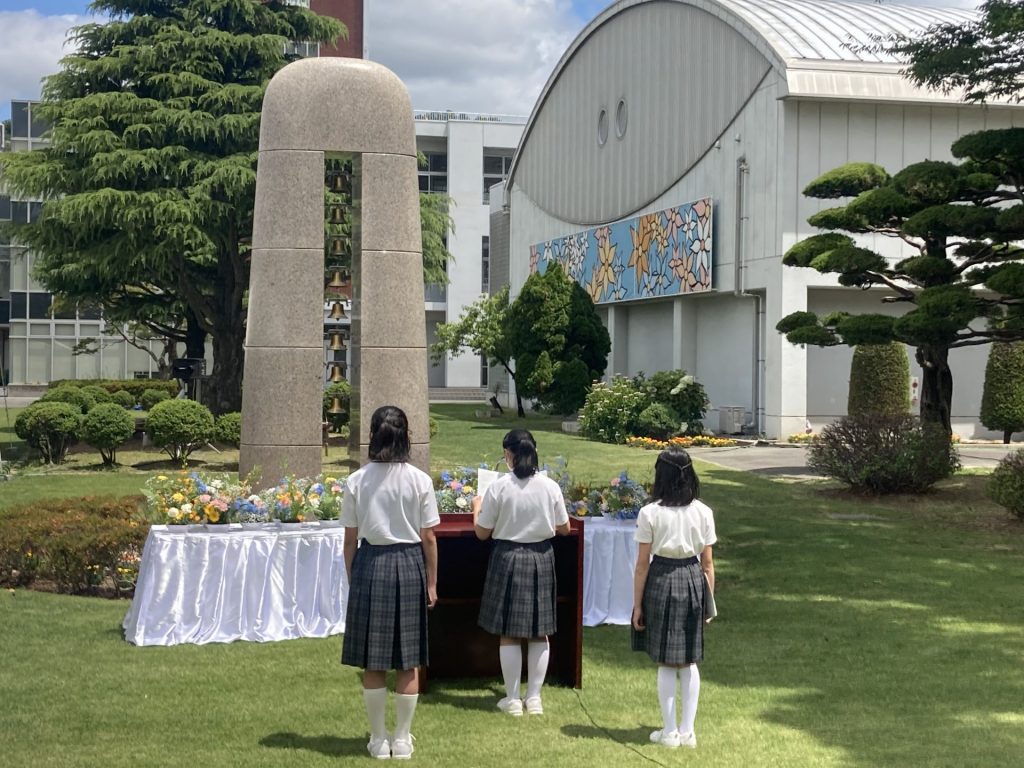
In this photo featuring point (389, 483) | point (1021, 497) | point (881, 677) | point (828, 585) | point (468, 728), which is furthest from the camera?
point (1021, 497)

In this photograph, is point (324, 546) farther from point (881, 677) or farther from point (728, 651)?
point (881, 677)

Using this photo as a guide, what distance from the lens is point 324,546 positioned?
9586mm

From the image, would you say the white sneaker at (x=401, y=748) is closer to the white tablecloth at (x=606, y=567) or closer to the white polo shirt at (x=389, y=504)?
the white polo shirt at (x=389, y=504)

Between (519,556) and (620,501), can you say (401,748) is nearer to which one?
(519,556)

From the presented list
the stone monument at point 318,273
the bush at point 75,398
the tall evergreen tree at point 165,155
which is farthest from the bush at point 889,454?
the bush at point 75,398

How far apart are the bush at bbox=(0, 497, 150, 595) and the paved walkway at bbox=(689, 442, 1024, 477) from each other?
42.7 ft

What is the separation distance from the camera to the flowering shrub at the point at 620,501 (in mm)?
10219

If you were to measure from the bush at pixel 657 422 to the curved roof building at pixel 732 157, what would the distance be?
81.0 inches

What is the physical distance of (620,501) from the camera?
10.2m

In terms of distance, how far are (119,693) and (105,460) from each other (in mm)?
14585

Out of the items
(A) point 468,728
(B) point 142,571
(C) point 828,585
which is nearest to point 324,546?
(B) point 142,571

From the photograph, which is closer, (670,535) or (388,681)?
(670,535)

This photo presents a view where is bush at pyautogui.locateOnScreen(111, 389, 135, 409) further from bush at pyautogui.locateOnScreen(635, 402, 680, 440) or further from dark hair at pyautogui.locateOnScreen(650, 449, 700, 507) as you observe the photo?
dark hair at pyautogui.locateOnScreen(650, 449, 700, 507)

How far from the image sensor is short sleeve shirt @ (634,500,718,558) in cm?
662
